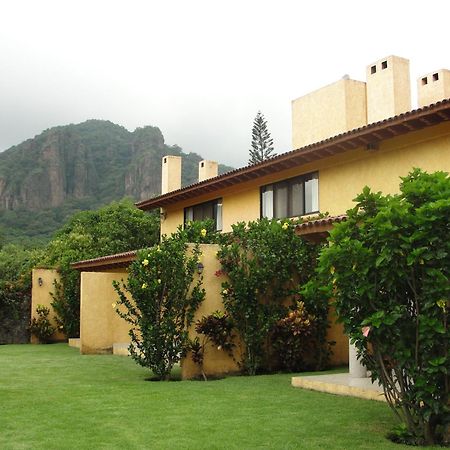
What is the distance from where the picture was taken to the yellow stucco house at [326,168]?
1327 cm

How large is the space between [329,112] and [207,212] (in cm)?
535

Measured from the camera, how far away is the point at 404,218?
6.23m

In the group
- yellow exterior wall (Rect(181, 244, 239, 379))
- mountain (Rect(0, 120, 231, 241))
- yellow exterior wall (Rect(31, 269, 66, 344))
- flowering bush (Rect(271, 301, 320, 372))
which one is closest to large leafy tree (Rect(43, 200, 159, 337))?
yellow exterior wall (Rect(31, 269, 66, 344))

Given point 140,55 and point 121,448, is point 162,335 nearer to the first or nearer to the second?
point 121,448

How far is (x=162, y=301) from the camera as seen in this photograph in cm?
1245

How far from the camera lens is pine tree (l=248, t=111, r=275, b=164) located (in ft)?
164

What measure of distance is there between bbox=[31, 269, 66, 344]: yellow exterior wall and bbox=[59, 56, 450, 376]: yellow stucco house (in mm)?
1736

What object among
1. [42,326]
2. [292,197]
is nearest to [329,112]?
[292,197]

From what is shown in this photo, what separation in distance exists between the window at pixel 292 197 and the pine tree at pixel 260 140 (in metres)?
32.0

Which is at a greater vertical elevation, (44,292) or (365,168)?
(365,168)

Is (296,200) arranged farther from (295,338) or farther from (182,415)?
(182,415)

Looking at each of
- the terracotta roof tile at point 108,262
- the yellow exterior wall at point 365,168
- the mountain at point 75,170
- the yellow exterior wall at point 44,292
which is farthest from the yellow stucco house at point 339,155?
the mountain at point 75,170

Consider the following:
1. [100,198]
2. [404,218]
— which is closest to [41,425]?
[404,218]

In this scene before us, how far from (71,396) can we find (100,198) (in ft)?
237
